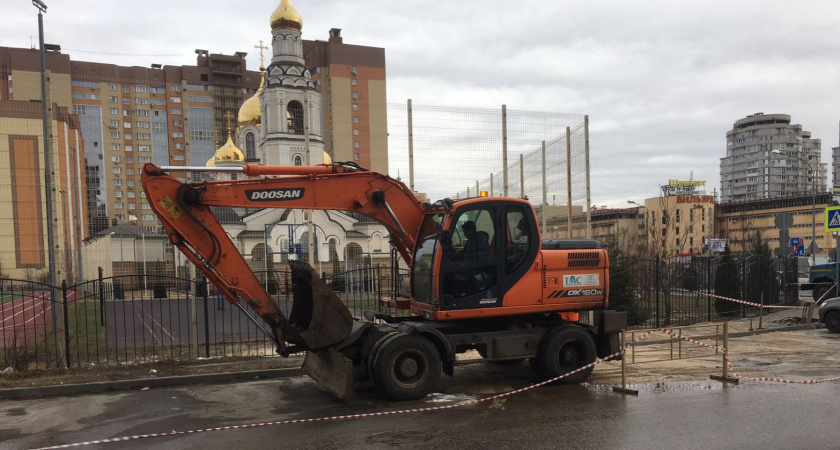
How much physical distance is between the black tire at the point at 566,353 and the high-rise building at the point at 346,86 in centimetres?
7080

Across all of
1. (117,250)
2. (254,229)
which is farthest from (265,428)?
(254,229)

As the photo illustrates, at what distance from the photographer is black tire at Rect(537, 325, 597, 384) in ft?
27.9

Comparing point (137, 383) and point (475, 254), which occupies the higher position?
point (475, 254)

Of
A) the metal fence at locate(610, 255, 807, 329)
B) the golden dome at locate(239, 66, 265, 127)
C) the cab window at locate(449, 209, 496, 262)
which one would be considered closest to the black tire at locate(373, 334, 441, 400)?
the cab window at locate(449, 209, 496, 262)

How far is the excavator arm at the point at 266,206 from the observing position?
24.3 feet

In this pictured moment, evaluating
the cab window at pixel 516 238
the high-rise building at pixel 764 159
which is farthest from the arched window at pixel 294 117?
the high-rise building at pixel 764 159

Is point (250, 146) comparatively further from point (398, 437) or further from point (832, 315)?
point (398, 437)

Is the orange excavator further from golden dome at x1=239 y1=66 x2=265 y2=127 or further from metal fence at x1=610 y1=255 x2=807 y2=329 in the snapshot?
golden dome at x1=239 y1=66 x2=265 y2=127

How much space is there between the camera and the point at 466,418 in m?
6.92

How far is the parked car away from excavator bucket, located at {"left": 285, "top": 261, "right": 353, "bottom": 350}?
522 inches

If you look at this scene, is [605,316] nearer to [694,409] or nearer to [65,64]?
[694,409]

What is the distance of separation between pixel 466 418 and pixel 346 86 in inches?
3279

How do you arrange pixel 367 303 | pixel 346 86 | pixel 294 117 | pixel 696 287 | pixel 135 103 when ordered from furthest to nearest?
pixel 135 103, pixel 346 86, pixel 294 117, pixel 696 287, pixel 367 303

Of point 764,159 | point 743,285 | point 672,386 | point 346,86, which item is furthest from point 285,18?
point 764,159
